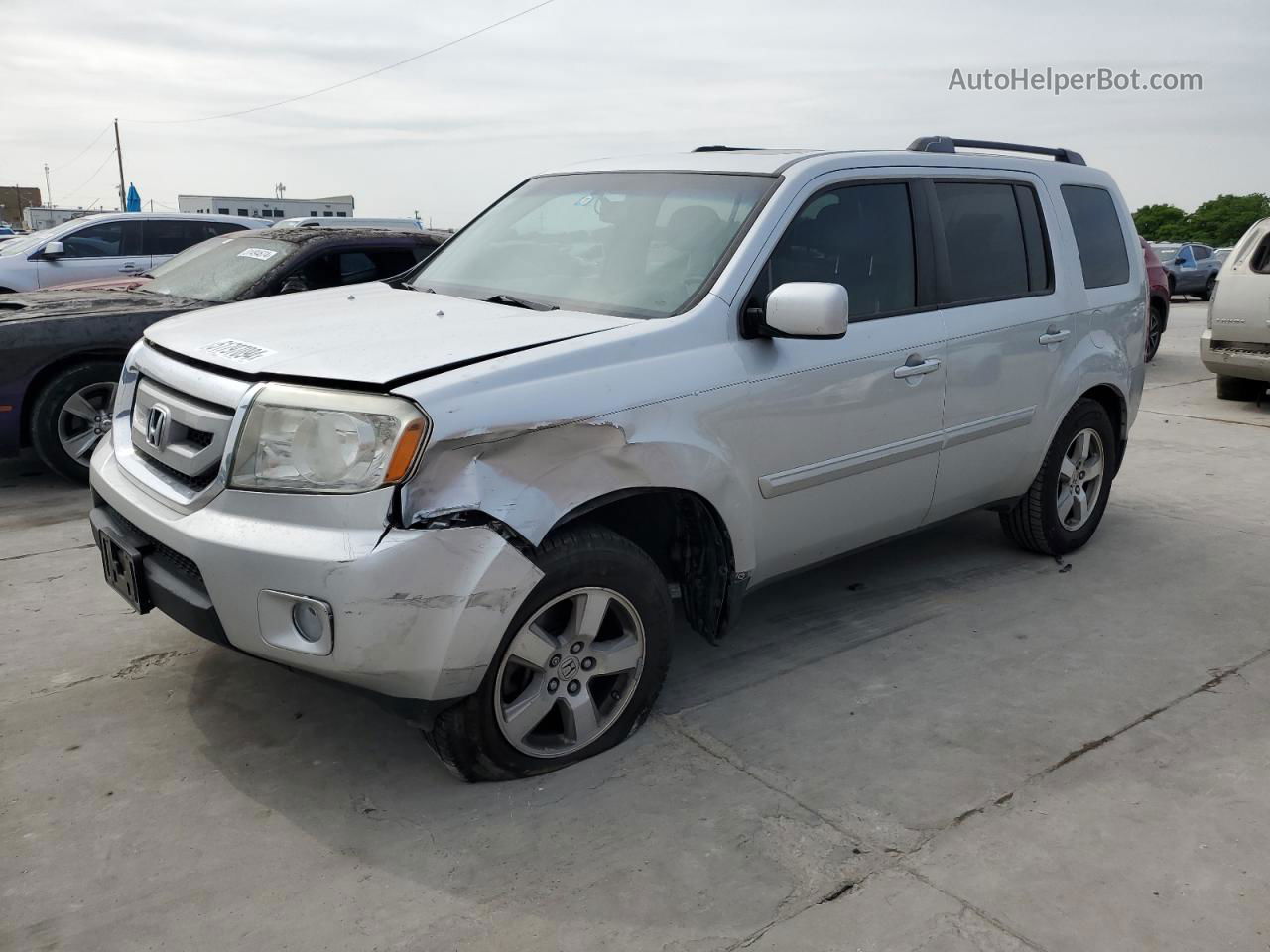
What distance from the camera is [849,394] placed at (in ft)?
12.3

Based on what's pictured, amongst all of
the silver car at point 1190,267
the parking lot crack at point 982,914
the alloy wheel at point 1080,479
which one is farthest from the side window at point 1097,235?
the silver car at point 1190,267

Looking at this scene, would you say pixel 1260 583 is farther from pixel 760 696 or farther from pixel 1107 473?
pixel 760 696

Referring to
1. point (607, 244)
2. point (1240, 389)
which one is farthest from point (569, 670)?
point (1240, 389)

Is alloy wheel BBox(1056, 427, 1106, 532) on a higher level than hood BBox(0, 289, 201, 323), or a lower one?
lower

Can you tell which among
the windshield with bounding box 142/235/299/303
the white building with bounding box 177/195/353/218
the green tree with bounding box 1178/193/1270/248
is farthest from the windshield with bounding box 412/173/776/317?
the green tree with bounding box 1178/193/1270/248

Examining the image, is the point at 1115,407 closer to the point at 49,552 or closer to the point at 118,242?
the point at 49,552

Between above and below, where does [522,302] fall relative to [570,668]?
above

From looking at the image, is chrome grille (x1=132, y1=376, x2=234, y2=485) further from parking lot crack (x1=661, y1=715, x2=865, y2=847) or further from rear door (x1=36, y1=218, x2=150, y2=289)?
rear door (x1=36, y1=218, x2=150, y2=289)

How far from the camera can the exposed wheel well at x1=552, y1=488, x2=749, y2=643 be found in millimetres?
3420

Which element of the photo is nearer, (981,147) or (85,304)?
(981,147)

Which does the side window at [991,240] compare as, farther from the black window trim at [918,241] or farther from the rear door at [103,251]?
the rear door at [103,251]

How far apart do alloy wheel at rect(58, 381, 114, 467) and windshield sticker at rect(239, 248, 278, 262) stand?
122 centimetres

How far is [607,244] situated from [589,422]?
1085mm

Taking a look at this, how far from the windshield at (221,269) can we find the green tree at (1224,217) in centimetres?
7181
